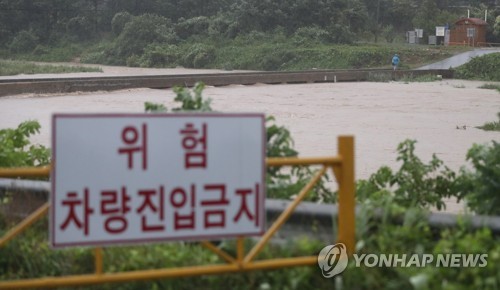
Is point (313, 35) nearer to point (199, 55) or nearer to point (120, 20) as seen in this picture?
point (199, 55)

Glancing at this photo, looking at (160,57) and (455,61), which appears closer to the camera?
(455,61)

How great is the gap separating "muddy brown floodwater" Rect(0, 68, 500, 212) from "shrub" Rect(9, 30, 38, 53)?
37177 mm

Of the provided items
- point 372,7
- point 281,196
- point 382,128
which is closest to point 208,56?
point 372,7

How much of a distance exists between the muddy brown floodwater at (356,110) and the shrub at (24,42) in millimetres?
37177

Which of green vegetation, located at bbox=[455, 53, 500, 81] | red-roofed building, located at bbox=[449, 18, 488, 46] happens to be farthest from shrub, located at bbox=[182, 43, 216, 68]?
red-roofed building, located at bbox=[449, 18, 488, 46]

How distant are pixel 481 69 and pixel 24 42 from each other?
36356 millimetres

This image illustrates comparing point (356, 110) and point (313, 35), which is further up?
point (313, 35)

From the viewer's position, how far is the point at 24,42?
212ft

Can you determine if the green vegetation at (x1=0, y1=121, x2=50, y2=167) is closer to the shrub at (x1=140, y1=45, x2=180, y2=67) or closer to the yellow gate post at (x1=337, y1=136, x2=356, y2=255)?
the yellow gate post at (x1=337, y1=136, x2=356, y2=255)

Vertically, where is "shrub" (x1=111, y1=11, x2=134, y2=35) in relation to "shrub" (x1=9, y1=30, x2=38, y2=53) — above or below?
above

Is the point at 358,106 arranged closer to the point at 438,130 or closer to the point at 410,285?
the point at 438,130

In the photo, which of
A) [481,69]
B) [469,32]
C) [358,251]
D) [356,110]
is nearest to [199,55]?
[481,69]

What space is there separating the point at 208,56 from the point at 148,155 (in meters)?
53.8

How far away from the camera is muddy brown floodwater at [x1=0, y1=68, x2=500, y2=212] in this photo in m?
13.5
